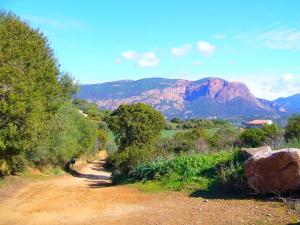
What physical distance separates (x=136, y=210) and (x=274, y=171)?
4.39 metres

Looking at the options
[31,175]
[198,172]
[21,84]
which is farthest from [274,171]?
[31,175]

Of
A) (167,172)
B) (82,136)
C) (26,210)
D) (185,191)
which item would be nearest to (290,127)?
(82,136)

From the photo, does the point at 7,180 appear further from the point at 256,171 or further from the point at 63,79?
the point at 256,171

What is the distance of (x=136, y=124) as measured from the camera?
150ft

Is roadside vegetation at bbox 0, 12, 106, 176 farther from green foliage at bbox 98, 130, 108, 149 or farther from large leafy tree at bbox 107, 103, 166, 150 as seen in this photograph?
green foliage at bbox 98, 130, 108, 149

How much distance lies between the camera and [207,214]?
460 inches

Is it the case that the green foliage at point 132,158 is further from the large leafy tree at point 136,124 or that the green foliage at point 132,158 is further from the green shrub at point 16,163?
the large leafy tree at point 136,124

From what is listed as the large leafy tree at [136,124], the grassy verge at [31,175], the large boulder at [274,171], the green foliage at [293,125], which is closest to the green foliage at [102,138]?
the large leafy tree at [136,124]

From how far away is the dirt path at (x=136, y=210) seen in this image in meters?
11.1

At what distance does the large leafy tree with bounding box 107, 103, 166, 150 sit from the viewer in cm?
4566

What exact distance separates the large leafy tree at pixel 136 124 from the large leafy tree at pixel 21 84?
71.3 ft

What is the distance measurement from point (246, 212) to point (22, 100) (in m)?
12.0

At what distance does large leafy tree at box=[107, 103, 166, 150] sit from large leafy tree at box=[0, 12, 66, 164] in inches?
855

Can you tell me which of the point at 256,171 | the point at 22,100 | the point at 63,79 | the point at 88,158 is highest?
the point at 63,79
